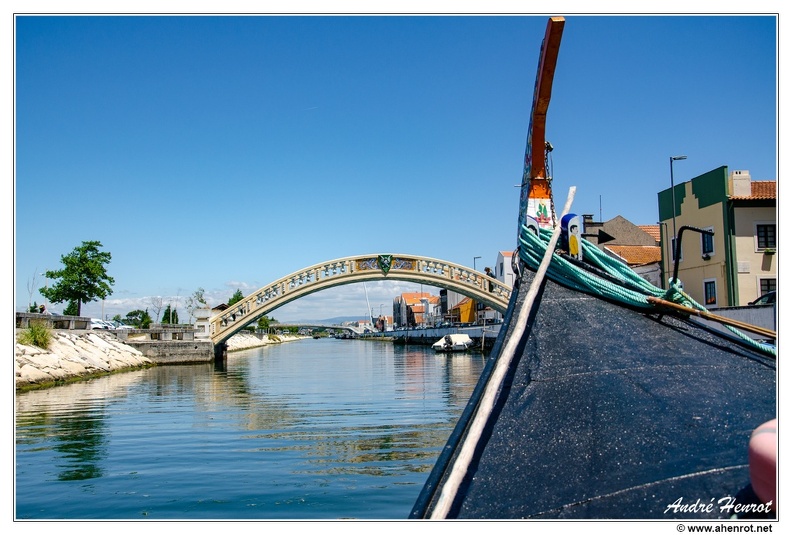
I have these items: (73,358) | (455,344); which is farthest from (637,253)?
(73,358)

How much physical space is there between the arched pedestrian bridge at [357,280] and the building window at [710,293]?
28.1 feet

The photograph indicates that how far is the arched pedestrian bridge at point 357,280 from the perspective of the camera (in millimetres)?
26766

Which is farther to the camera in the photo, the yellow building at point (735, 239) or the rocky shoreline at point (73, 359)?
the yellow building at point (735, 239)

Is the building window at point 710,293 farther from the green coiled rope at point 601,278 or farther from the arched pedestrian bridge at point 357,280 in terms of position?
the green coiled rope at point 601,278

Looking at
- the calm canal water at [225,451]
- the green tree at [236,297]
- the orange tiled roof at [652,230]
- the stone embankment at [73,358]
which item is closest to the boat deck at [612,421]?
the calm canal water at [225,451]

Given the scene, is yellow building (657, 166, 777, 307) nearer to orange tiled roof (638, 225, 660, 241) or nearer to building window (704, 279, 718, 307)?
building window (704, 279, 718, 307)

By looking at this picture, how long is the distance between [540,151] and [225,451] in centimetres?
551

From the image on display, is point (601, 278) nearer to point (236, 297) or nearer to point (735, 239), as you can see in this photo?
point (735, 239)

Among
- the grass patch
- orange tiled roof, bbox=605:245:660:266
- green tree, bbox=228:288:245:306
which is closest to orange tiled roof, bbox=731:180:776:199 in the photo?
orange tiled roof, bbox=605:245:660:266

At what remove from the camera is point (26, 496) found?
5703 mm

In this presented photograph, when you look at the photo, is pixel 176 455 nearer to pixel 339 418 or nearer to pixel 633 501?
pixel 339 418

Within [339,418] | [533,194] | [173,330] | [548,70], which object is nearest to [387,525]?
[533,194]

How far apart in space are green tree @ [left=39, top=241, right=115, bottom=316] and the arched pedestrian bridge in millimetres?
6039

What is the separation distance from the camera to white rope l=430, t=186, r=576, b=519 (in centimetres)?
239
